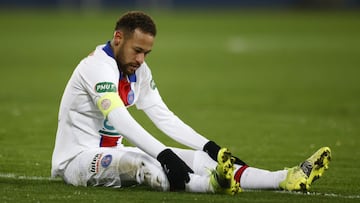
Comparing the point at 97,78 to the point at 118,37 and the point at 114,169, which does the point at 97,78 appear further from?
the point at 114,169

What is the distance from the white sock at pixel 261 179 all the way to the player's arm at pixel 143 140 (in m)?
0.52

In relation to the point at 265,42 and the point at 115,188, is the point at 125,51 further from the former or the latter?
the point at 265,42

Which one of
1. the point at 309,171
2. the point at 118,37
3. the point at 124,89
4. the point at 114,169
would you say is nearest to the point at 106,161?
the point at 114,169

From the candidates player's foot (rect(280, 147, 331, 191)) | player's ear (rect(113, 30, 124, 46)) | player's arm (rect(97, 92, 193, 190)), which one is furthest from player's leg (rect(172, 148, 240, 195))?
player's ear (rect(113, 30, 124, 46))

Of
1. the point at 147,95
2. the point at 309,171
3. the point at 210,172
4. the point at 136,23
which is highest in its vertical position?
the point at 136,23

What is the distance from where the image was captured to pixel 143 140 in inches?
299

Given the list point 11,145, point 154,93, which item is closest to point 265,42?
point 11,145

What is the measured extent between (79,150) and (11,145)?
3.44 m

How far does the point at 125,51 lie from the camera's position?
8070 mm

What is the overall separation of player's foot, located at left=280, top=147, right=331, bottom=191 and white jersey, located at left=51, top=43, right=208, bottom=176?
94 centimetres

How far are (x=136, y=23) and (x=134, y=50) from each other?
0.23m

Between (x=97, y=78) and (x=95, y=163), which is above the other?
(x=97, y=78)

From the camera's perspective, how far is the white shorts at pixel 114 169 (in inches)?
305

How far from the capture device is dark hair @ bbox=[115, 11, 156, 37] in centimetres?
797
